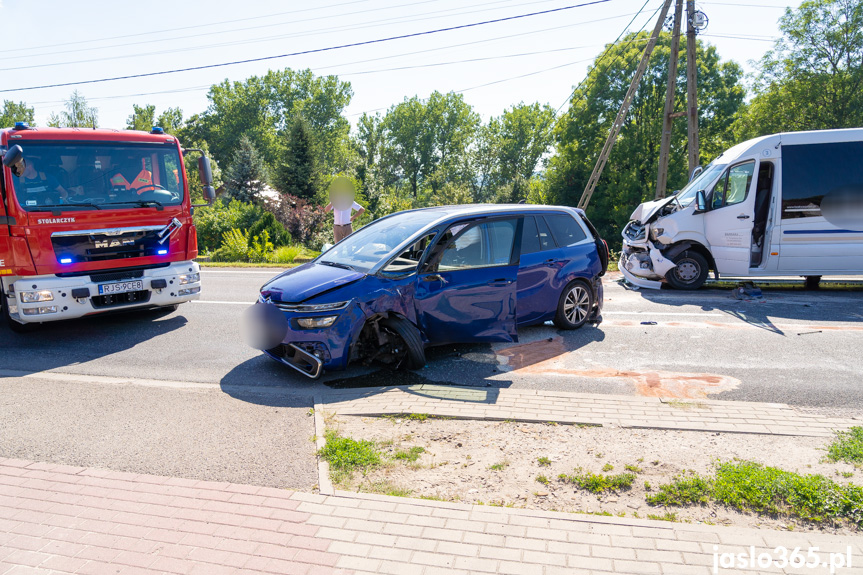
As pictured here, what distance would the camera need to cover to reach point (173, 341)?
7.83 metres

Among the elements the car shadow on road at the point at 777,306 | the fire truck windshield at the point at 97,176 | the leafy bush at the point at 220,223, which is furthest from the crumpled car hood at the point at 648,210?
the leafy bush at the point at 220,223

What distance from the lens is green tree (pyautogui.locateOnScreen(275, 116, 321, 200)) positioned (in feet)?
104

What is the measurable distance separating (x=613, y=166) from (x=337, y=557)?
4072 centimetres

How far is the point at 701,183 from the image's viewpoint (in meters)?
10.7

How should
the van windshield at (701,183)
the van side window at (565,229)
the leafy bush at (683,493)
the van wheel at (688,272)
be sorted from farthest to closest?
the van wheel at (688,272), the van windshield at (701,183), the van side window at (565,229), the leafy bush at (683,493)

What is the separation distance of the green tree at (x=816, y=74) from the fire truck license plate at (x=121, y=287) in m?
37.9

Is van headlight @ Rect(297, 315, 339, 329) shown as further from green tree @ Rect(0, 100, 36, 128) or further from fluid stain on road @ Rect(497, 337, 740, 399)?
green tree @ Rect(0, 100, 36, 128)

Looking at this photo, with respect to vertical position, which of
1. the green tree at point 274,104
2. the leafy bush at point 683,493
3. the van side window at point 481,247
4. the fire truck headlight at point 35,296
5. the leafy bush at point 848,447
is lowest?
the leafy bush at point 683,493

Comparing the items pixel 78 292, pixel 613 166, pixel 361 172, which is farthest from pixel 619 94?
pixel 78 292

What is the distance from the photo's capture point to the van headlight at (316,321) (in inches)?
225

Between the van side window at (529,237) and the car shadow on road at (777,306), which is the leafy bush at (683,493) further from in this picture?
the car shadow on road at (777,306)

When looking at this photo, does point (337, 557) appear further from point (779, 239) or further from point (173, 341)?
point (779, 239)

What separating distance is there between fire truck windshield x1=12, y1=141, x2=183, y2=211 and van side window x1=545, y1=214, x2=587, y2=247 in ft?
18.4

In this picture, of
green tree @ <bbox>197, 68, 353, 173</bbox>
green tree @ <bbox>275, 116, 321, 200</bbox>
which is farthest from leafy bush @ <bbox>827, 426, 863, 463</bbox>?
green tree @ <bbox>197, 68, 353, 173</bbox>
